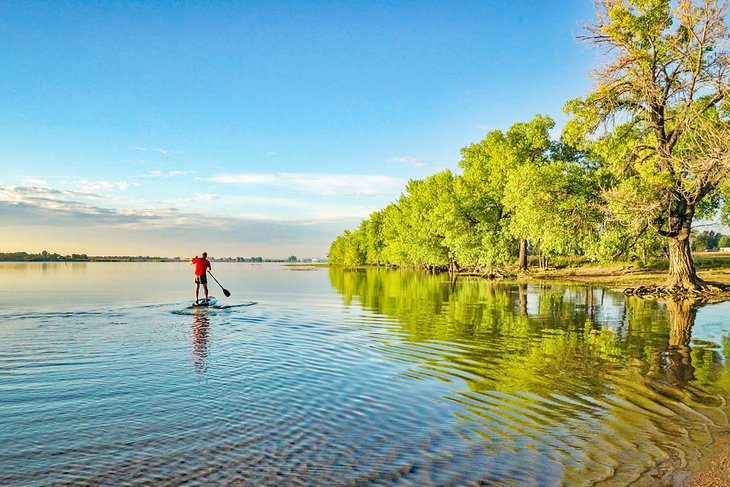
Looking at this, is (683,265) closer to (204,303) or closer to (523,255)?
(523,255)

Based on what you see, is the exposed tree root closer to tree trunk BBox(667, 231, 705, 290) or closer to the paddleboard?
tree trunk BBox(667, 231, 705, 290)

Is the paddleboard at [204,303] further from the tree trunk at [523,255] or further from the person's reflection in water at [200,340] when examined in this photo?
the tree trunk at [523,255]

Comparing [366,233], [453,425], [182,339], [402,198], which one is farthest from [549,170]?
[366,233]

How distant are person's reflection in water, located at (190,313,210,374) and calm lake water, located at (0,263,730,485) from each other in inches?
3.3

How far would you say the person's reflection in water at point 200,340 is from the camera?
1310 centimetres

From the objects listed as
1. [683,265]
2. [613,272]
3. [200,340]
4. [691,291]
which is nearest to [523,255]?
[613,272]

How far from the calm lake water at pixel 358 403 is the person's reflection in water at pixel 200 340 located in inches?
3.3

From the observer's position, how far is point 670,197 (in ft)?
106

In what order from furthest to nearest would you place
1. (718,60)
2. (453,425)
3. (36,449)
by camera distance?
(718,60) → (453,425) → (36,449)

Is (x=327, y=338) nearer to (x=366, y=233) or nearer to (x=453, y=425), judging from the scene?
(x=453, y=425)

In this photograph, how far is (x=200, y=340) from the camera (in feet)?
55.9

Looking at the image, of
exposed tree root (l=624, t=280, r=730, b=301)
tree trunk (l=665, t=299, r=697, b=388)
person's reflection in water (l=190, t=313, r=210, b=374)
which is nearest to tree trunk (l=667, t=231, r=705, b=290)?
exposed tree root (l=624, t=280, r=730, b=301)

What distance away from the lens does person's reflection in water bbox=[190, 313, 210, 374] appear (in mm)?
13097

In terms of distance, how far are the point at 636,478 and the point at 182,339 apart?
14.6 m
